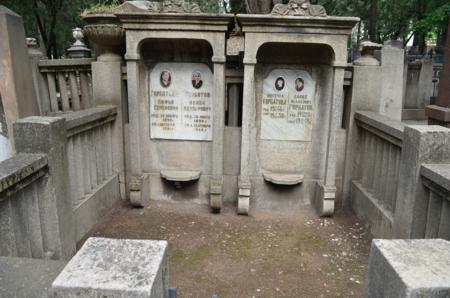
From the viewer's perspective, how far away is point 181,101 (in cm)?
582

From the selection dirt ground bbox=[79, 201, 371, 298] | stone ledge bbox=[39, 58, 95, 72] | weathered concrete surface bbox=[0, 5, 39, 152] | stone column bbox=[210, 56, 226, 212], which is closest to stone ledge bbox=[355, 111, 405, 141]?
dirt ground bbox=[79, 201, 371, 298]

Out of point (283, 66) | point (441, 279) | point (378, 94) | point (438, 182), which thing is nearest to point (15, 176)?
point (441, 279)

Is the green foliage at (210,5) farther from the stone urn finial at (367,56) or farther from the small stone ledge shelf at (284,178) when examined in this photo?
the small stone ledge shelf at (284,178)

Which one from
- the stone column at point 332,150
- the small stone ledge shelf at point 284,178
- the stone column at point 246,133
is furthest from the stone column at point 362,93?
the stone column at point 246,133

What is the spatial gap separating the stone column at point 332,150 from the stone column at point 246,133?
1127 millimetres

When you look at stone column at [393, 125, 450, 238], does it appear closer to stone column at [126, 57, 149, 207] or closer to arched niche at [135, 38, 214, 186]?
arched niche at [135, 38, 214, 186]

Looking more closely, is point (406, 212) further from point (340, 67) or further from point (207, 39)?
point (207, 39)

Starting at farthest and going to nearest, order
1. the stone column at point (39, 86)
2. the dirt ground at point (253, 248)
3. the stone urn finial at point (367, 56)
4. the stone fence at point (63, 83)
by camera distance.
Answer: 1. the stone fence at point (63, 83)
2. the stone column at point (39, 86)
3. the stone urn finial at point (367, 56)
4. the dirt ground at point (253, 248)

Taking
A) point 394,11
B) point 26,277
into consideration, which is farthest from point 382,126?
point 394,11

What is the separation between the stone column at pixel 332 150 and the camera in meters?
5.25

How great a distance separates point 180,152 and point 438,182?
3.82m

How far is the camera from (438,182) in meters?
3.20

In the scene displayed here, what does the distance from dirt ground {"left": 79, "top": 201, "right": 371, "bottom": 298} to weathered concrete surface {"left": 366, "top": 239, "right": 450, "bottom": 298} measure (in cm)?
192

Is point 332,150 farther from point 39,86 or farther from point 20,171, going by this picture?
point 39,86
